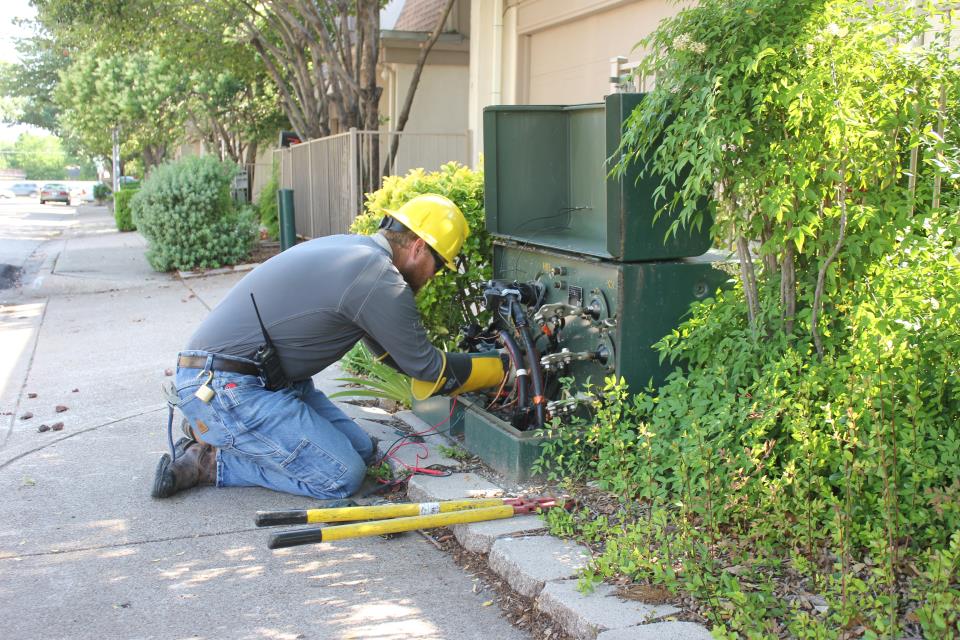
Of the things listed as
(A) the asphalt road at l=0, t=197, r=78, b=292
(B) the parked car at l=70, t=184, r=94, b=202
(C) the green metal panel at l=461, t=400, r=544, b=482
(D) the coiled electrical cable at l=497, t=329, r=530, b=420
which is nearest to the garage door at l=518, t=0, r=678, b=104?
(D) the coiled electrical cable at l=497, t=329, r=530, b=420

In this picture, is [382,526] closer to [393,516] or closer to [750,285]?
[393,516]

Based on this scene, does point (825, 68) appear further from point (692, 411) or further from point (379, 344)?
point (379, 344)

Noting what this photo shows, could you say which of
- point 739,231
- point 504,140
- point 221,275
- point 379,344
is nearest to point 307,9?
point 221,275

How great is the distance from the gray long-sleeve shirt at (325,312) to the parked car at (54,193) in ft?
196

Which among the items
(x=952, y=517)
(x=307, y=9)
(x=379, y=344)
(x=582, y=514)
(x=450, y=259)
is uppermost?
(x=307, y=9)

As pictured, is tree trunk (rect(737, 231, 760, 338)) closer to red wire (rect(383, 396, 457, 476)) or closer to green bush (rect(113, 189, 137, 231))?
red wire (rect(383, 396, 457, 476))

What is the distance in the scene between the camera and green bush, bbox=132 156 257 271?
1416 cm

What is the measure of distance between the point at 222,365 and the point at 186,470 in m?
0.63

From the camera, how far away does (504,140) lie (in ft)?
17.3

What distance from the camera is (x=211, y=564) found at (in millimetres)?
3895

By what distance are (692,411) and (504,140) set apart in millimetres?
2192

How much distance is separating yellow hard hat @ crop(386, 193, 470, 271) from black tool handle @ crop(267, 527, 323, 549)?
5.33 feet

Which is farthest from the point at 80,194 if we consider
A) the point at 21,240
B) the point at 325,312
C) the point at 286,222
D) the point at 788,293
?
the point at 788,293

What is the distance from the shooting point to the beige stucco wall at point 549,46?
8555mm
